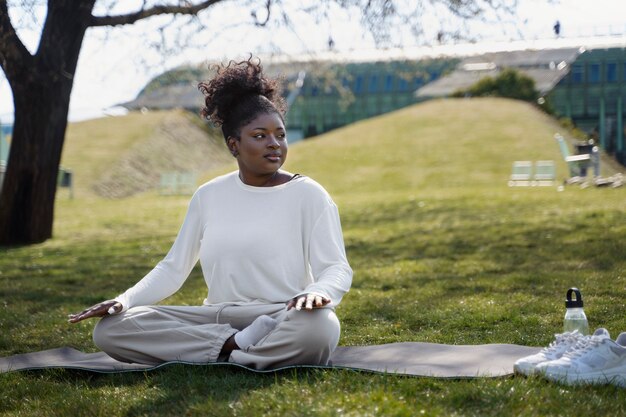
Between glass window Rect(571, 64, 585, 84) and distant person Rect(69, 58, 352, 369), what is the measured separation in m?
41.6

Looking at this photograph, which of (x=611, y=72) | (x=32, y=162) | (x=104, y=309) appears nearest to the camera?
(x=104, y=309)

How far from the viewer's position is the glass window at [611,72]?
139 feet

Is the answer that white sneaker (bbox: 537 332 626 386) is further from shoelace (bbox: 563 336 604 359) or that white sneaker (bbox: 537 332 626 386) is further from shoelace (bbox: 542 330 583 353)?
shoelace (bbox: 542 330 583 353)

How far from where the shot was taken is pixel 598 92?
42.7m

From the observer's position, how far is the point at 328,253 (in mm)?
4840

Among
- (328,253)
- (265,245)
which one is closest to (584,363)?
(328,253)

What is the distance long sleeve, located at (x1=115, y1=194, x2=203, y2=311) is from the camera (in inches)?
202

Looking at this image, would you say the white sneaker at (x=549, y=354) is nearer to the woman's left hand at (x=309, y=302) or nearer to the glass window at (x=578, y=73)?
the woman's left hand at (x=309, y=302)

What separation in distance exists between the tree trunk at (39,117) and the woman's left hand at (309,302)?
9.53 m

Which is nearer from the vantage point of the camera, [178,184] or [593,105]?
[178,184]

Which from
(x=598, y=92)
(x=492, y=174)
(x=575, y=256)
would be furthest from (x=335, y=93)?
(x=575, y=256)

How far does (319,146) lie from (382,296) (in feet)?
92.2

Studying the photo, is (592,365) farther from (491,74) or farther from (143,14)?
(491,74)

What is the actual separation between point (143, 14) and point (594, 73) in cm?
3367
